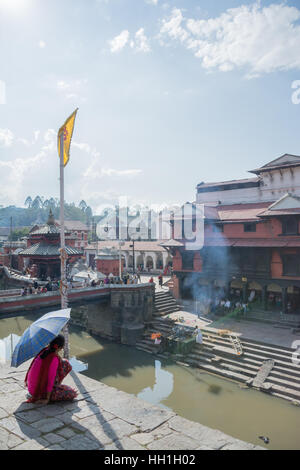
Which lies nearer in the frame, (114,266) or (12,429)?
(12,429)

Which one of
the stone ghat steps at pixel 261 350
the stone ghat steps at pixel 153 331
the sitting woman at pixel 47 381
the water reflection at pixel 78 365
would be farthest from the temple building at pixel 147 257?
the sitting woman at pixel 47 381

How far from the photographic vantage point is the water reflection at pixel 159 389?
18.2m

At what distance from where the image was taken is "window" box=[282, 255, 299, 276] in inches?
1013

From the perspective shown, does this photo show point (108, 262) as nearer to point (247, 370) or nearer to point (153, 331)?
point (153, 331)

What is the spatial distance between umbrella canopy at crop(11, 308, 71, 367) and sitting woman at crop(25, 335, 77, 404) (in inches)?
10.3

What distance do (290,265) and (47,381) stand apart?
23.5 meters

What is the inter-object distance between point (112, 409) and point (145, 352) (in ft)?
63.4

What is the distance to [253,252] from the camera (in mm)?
27812

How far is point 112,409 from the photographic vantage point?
643cm

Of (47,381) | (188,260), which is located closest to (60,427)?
(47,381)

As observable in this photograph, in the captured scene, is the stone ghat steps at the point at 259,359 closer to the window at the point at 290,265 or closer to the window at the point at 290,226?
the window at the point at 290,265

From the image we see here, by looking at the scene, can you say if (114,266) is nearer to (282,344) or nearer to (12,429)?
(282,344)
